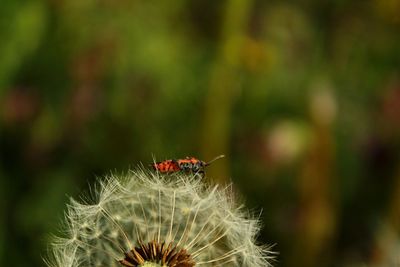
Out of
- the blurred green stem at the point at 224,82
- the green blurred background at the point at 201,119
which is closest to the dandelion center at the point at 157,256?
the green blurred background at the point at 201,119

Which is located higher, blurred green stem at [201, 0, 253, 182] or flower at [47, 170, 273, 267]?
flower at [47, 170, 273, 267]

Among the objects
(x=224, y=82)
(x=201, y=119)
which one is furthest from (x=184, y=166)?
(x=201, y=119)

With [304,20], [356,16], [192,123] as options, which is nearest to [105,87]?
[192,123]

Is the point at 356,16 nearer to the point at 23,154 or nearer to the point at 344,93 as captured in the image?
the point at 344,93

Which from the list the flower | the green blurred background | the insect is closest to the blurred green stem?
the green blurred background

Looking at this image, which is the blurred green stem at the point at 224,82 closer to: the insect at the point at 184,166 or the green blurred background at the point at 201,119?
the green blurred background at the point at 201,119

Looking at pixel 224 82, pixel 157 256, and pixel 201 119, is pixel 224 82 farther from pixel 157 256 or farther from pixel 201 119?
pixel 157 256

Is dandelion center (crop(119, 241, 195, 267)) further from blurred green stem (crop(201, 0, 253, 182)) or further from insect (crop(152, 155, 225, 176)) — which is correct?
blurred green stem (crop(201, 0, 253, 182))
